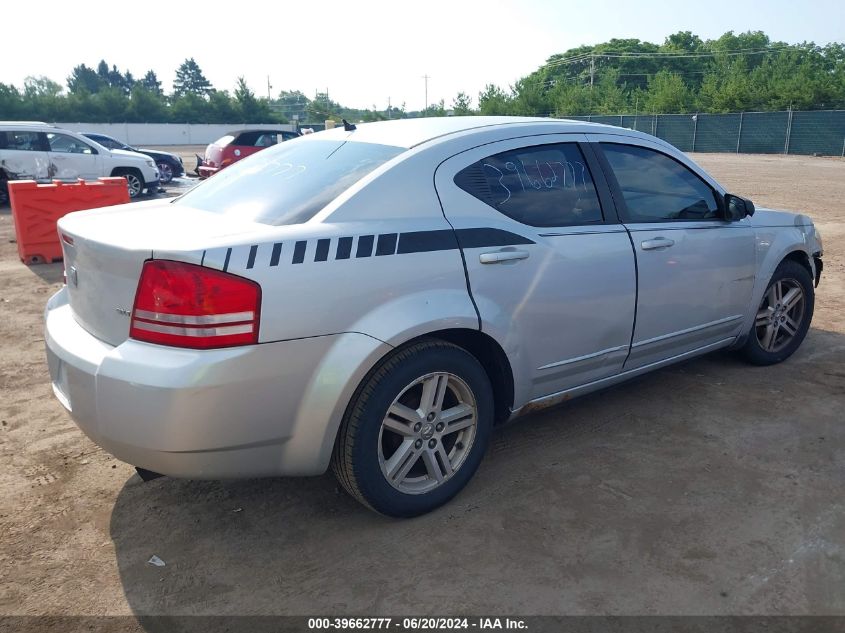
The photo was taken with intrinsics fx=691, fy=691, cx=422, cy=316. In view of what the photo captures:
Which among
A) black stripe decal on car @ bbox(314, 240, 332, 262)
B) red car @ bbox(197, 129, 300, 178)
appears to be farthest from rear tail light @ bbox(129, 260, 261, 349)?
red car @ bbox(197, 129, 300, 178)

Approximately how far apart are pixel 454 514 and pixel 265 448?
943 mm

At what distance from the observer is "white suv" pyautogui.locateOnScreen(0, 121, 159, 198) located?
49.2ft

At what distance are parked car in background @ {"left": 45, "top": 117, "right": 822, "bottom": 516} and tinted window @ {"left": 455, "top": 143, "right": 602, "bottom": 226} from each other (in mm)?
11

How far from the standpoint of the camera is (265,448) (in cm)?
261

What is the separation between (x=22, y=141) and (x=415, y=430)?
50.9ft

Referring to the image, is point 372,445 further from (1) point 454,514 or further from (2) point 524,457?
(2) point 524,457

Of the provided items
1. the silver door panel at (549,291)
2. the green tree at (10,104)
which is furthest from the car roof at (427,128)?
the green tree at (10,104)

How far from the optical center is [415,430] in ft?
9.64

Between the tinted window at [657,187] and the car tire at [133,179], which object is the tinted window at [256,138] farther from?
the tinted window at [657,187]

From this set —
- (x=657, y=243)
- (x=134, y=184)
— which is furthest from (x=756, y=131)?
(x=657, y=243)

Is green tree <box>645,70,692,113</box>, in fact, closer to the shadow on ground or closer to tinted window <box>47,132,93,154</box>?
tinted window <box>47,132,93,154</box>

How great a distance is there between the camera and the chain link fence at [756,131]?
35.7m

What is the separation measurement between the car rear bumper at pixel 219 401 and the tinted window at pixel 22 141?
48.6ft

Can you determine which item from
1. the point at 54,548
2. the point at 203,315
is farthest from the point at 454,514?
the point at 54,548
